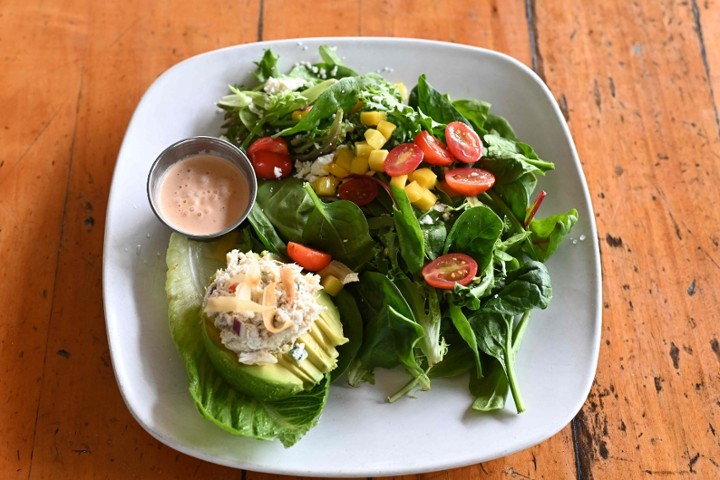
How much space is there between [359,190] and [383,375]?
0.76 metres

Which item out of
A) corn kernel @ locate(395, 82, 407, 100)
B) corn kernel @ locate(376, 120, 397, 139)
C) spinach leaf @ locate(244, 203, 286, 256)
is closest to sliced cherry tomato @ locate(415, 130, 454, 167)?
corn kernel @ locate(376, 120, 397, 139)

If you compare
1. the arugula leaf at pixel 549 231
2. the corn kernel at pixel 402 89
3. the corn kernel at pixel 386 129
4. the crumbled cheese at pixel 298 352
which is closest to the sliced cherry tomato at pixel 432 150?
the corn kernel at pixel 386 129

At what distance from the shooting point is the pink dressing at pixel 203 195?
9.23 ft

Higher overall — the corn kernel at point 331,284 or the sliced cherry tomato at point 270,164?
the sliced cherry tomato at point 270,164

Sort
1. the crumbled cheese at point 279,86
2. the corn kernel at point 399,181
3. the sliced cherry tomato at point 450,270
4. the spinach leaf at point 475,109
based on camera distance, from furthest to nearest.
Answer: the spinach leaf at point 475,109, the crumbled cheese at point 279,86, the corn kernel at point 399,181, the sliced cherry tomato at point 450,270

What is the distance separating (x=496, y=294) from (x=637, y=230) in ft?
3.30

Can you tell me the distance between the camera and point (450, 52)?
325cm

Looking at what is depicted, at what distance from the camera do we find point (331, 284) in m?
2.69

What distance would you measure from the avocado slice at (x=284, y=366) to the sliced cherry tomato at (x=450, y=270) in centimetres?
41

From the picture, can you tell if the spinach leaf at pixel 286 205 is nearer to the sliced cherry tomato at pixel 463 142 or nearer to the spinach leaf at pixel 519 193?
the sliced cherry tomato at pixel 463 142

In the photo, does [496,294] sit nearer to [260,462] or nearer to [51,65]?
[260,462]

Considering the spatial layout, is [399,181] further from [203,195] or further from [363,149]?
[203,195]

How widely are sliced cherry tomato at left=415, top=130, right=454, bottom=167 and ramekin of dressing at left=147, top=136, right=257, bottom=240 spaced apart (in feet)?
2.33

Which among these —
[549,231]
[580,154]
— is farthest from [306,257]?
[580,154]
